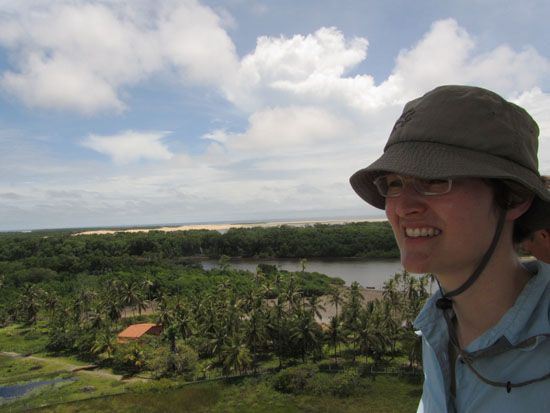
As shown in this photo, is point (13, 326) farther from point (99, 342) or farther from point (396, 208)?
point (396, 208)

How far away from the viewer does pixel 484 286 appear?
1386 millimetres

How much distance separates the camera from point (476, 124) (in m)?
1.27

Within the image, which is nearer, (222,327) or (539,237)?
(539,237)

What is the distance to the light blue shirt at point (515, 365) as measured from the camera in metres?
1.19

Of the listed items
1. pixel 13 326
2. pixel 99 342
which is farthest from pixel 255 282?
pixel 13 326

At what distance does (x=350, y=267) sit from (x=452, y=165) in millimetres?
59822

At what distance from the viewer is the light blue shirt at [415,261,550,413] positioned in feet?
3.92

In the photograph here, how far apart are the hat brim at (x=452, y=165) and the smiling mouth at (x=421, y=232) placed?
0.21m

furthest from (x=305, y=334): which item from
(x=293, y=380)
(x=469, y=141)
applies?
(x=469, y=141)

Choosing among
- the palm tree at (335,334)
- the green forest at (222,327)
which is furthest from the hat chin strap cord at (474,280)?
the palm tree at (335,334)

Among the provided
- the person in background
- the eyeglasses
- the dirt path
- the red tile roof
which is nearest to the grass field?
the dirt path

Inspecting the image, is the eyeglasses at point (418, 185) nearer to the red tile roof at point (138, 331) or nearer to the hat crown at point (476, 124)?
the hat crown at point (476, 124)

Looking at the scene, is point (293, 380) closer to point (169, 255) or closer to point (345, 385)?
point (345, 385)

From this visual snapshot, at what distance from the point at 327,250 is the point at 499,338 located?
220 feet
